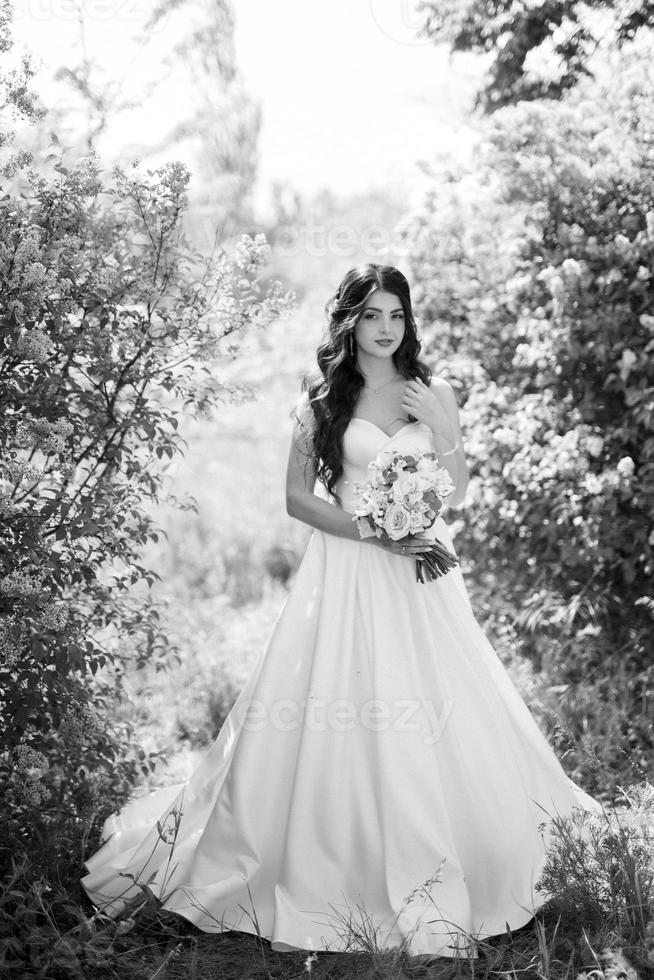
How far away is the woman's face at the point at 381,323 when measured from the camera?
3707 millimetres

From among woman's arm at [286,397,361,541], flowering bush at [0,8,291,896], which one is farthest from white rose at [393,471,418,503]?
flowering bush at [0,8,291,896]

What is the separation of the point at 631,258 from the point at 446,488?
1974mm

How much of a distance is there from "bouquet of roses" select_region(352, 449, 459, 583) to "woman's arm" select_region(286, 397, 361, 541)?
0.19 m

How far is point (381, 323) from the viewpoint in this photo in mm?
3717

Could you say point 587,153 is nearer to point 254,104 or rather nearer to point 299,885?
point 299,885

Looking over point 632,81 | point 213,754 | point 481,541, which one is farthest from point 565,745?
point 632,81

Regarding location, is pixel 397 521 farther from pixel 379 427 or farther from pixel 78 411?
pixel 78 411

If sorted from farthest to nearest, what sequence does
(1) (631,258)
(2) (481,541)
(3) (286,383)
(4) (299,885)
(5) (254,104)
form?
(3) (286,383) → (5) (254,104) → (2) (481,541) → (1) (631,258) → (4) (299,885)

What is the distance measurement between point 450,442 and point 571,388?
157cm

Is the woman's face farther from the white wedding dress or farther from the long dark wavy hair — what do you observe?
the white wedding dress

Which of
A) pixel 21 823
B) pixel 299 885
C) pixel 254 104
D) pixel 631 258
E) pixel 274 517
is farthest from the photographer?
pixel 254 104

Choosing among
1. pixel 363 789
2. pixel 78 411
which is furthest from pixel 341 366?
pixel 363 789

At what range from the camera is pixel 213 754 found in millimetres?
3746

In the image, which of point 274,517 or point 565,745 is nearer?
point 565,745
